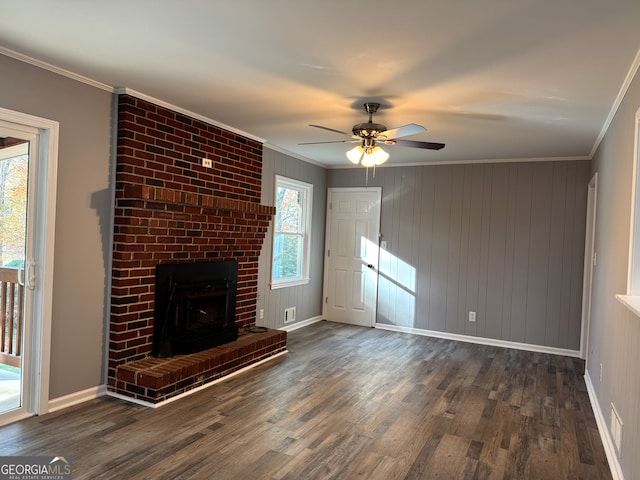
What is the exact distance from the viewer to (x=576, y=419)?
10.9ft

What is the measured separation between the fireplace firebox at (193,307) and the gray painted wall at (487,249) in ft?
8.77

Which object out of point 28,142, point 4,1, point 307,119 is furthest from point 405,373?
point 4,1

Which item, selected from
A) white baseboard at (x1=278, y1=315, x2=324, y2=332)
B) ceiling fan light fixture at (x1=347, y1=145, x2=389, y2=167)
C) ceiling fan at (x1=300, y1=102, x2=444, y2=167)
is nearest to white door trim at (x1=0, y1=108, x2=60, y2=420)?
ceiling fan at (x1=300, y1=102, x2=444, y2=167)

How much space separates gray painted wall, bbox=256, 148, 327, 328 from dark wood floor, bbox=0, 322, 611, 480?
1112 mm

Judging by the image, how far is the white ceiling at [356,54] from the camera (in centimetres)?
208

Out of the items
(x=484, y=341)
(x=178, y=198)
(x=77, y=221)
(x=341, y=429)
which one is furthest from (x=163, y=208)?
(x=484, y=341)

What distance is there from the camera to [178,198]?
3.57 meters

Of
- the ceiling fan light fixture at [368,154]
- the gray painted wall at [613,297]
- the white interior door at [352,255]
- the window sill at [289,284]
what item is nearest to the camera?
the gray painted wall at [613,297]

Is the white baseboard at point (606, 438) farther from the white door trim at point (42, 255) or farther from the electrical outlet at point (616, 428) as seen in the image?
the white door trim at point (42, 255)

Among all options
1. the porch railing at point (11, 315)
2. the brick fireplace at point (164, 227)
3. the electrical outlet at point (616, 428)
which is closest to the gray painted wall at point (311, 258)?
the brick fireplace at point (164, 227)

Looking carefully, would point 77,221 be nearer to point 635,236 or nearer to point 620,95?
point 635,236

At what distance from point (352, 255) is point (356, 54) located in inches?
166

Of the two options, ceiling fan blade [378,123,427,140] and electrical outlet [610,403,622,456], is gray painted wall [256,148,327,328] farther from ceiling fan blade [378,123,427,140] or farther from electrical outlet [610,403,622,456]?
electrical outlet [610,403,622,456]

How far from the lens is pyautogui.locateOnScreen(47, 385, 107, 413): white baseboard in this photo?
3082 mm
